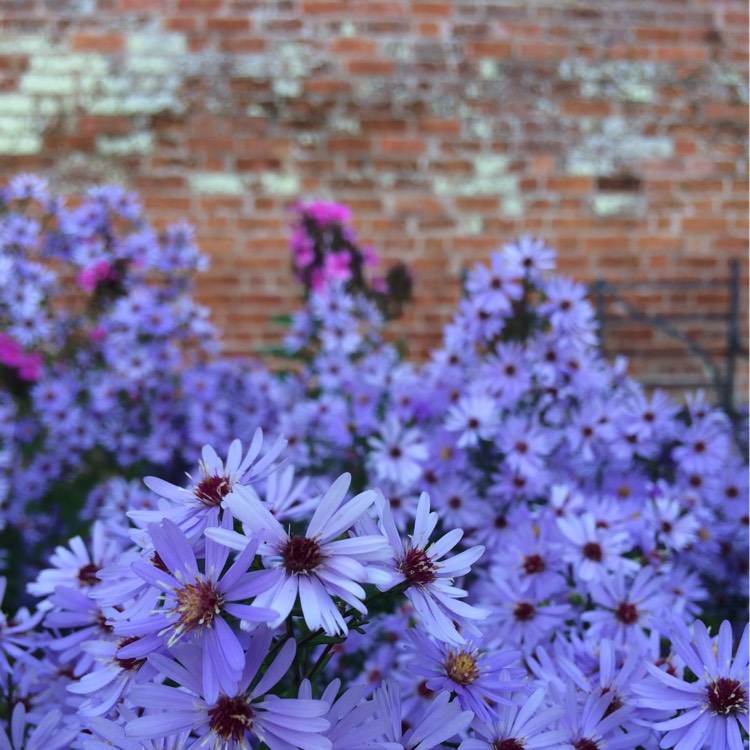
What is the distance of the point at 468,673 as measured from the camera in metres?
0.41

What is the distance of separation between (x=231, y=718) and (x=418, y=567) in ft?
0.40

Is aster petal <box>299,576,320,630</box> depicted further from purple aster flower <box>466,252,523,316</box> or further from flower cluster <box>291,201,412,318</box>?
flower cluster <box>291,201,412,318</box>

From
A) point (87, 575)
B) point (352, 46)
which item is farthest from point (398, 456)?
point (352, 46)

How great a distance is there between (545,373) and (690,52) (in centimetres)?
178

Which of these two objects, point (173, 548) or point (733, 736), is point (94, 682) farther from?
point (733, 736)

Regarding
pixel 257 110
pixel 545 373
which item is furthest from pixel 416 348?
pixel 545 373

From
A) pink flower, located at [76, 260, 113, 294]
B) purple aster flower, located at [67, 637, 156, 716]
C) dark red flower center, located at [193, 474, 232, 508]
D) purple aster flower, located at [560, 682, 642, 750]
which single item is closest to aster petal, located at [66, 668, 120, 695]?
purple aster flower, located at [67, 637, 156, 716]

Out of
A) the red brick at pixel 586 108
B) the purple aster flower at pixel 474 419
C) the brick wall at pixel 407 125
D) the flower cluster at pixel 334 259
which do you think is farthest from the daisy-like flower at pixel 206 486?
the red brick at pixel 586 108

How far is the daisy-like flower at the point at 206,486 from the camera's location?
40cm

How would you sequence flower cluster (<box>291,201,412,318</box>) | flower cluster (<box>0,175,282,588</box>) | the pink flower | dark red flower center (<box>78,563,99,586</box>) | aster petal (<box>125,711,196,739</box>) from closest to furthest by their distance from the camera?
aster petal (<box>125,711,196,739</box>), dark red flower center (<box>78,563,99,586</box>), flower cluster (<box>0,175,282,588</box>), the pink flower, flower cluster (<box>291,201,412,318</box>)

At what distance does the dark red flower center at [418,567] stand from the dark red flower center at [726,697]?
17 centimetres

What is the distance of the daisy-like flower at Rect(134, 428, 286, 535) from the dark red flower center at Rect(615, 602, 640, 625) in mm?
335

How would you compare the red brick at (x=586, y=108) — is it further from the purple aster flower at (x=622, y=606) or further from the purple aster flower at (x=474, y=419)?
the purple aster flower at (x=622, y=606)

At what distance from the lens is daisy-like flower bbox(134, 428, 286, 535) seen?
40 centimetres
